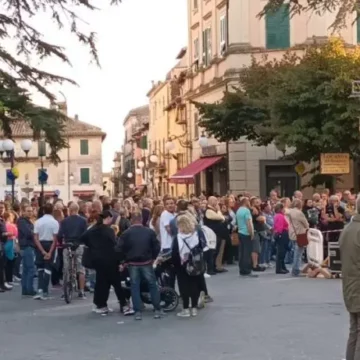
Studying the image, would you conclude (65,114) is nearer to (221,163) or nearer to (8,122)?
(8,122)

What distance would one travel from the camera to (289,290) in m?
16.7

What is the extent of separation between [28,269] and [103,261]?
3.48m

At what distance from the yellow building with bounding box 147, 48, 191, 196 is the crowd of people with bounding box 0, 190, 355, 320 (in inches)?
954

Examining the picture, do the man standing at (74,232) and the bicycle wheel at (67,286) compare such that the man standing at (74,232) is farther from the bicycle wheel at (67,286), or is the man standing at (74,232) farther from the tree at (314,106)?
the tree at (314,106)

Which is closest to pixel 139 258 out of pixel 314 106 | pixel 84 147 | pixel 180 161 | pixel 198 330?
pixel 198 330

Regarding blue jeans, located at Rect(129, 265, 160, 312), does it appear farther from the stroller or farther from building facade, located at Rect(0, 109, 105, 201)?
building facade, located at Rect(0, 109, 105, 201)

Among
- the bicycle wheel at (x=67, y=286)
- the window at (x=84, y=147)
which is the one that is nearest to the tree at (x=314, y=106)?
the bicycle wheel at (x=67, y=286)

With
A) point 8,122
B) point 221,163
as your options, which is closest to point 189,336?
point 8,122

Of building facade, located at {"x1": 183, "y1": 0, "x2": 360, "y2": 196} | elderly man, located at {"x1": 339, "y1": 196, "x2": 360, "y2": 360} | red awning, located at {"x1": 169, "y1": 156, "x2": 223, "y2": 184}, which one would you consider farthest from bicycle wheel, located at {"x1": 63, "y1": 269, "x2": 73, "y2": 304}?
red awning, located at {"x1": 169, "y1": 156, "x2": 223, "y2": 184}

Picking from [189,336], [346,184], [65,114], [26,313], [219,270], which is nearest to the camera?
[189,336]

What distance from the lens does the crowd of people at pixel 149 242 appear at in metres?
13.5

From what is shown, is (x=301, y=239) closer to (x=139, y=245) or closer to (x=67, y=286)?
(x=67, y=286)

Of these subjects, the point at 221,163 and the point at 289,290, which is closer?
the point at 289,290

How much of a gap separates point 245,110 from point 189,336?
23284 millimetres
